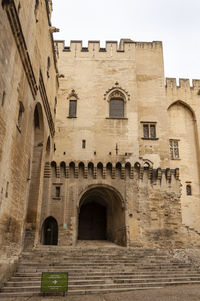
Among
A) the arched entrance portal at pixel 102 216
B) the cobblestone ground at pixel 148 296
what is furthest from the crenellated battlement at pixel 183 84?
the cobblestone ground at pixel 148 296

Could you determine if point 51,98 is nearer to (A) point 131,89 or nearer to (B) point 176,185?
(A) point 131,89

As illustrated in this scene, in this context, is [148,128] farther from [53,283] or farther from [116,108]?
[53,283]

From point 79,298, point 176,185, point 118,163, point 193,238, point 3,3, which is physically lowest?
point 79,298

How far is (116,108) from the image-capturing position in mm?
21922

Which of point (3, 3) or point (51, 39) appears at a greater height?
point (51, 39)

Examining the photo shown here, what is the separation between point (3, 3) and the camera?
862cm

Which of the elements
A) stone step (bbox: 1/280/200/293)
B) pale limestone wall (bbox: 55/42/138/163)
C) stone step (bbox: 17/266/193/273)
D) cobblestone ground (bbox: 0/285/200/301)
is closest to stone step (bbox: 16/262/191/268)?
stone step (bbox: 17/266/193/273)

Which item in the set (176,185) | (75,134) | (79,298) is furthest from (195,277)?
A: (75,134)

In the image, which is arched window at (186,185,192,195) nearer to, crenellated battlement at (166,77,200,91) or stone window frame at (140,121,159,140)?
stone window frame at (140,121,159,140)

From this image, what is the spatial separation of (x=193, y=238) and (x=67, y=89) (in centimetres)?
1537

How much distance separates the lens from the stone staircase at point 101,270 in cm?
964

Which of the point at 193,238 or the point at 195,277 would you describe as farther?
the point at 193,238

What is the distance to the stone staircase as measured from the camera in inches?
380

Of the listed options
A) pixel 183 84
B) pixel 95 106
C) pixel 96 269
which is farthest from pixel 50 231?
pixel 183 84
